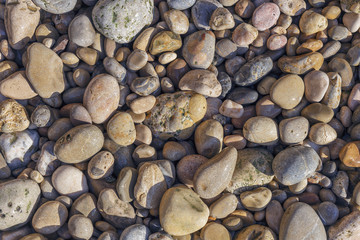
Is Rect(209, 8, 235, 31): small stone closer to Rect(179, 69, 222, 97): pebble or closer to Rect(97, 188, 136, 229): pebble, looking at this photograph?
Rect(179, 69, 222, 97): pebble

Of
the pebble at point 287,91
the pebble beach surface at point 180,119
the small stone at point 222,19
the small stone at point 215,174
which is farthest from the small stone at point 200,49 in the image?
the small stone at point 215,174

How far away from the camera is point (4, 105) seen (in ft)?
10.2

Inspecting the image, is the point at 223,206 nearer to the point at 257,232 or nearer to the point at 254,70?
the point at 257,232

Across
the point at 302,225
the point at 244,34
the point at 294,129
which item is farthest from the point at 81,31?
the point at 302,225

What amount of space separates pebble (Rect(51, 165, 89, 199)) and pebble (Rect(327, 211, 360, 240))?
2742mm

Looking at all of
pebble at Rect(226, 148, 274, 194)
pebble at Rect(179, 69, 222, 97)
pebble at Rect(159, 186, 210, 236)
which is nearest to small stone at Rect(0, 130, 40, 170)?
pebble at Rect(159, 186, 210, 236)

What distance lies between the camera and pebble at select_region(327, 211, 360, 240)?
9.46 feet

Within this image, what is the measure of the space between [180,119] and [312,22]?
1.95m

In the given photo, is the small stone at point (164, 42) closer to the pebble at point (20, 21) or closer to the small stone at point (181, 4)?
the small stone at point (181, 4)

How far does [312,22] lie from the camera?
10.9 ft

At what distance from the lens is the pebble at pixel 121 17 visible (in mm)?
3117

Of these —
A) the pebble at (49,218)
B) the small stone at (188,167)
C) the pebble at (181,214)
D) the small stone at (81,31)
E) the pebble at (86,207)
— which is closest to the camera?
the pebble at (181,214)

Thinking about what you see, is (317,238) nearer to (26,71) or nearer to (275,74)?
(275,74)

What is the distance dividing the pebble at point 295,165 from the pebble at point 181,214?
0.90 metres
